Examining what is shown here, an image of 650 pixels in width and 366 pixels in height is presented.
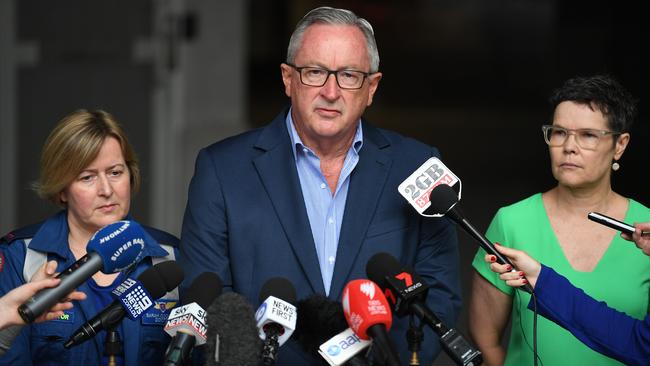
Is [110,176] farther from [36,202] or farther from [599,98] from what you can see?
[36,202]

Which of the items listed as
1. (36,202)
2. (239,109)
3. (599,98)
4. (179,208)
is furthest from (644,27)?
(599,98)

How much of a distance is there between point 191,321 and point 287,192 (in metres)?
0.75

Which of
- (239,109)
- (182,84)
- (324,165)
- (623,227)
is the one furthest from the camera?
(239,109)

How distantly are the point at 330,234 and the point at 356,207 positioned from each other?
104mm

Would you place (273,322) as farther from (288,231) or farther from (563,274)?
(563,274)

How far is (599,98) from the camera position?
2789mm

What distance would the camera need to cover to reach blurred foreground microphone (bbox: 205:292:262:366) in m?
2.04

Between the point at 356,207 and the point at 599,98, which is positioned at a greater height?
the point at 599,98

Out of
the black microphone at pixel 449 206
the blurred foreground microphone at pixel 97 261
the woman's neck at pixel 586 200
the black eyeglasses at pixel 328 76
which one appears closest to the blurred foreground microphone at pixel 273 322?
the blurred foreground microphone at pixel 97 261

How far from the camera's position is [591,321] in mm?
2543

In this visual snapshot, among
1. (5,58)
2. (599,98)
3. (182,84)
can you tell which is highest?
(599,98)

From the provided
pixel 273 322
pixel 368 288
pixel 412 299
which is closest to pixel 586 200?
pixel 412 299

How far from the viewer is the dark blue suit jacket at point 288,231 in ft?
9.30

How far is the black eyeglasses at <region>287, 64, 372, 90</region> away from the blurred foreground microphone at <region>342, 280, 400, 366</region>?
84 cm
